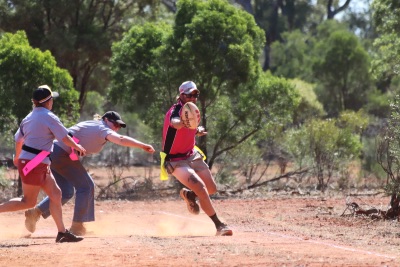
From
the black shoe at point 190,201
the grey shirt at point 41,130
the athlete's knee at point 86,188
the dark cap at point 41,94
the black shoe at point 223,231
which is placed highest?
the dark cap at point 41,94

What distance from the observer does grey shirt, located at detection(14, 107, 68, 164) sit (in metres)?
10.4

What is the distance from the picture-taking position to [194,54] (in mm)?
20531

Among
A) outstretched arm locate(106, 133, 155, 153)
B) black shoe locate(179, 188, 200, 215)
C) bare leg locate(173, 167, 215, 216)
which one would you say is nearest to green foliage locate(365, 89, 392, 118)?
black shoe locate(179, 188, 200, 215)

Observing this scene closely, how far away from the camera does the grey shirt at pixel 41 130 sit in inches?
410

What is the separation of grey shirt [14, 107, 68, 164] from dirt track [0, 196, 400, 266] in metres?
1.12

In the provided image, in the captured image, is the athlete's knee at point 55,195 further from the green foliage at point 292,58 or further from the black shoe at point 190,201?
the green foliage at point 292,58

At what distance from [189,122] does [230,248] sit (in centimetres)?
213

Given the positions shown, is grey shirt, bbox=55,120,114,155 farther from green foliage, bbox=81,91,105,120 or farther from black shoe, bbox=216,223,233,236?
green foliage, bbox=81,91,105,120

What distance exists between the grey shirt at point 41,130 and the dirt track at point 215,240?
3.67 feet

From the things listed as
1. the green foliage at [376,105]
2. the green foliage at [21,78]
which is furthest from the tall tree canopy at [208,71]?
the green foliage at [376,105]

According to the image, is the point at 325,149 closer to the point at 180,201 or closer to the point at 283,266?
the point at 180,201

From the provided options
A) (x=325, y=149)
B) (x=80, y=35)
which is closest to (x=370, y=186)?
(x=325, y=149)

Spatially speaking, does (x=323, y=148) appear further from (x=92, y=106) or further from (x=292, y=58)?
(x=292, y=58)

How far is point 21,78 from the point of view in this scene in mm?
19297
